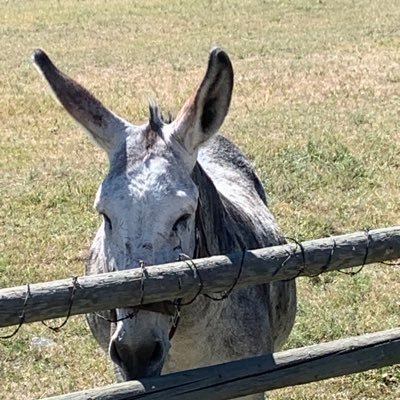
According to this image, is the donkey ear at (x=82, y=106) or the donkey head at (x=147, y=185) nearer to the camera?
the donkey head at (x=147, y=185)

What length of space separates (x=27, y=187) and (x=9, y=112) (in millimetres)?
3845

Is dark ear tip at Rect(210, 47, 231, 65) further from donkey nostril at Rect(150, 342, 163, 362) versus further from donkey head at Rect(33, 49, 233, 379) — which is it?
donkey nostril at Rect(150, 342, 163, 362)

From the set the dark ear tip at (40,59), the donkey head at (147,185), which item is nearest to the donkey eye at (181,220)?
the donkey head at (147,185)

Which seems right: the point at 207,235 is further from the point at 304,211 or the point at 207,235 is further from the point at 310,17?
the point at 310,17

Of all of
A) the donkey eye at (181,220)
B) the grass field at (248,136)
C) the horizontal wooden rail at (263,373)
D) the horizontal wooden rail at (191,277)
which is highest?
the donkey eye at (181,220)

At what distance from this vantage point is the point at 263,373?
3350mm

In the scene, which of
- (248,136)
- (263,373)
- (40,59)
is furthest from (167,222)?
(248,136)

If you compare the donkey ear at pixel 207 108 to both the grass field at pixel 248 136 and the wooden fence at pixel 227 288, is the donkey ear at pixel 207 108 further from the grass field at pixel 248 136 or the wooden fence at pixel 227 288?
the grass field at pixel 248 136

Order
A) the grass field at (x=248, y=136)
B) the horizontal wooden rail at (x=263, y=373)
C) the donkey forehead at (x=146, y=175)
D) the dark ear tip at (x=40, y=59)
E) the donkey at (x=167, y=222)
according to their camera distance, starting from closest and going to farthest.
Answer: the horizontal wooden rail at (x=263, y=373) < the donkey at (x=167, y=222) < the donkey forehead at (x=146, y=175) < the dark ear tip at (x=40, y=59) < the grass field at (x=248, y=136)

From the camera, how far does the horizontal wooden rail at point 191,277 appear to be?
3.02m

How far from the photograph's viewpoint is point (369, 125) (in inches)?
491

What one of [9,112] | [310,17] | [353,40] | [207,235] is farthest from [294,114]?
[310,17]

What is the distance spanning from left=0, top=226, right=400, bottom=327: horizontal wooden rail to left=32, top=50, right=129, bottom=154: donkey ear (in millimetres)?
793

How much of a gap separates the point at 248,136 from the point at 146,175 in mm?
8593
